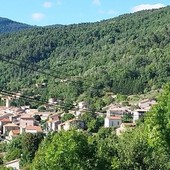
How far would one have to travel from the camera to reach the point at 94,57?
453 feet

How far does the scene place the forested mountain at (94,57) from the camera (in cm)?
10725

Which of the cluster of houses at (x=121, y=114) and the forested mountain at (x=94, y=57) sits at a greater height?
the forested mountain at (x=94, y=57)

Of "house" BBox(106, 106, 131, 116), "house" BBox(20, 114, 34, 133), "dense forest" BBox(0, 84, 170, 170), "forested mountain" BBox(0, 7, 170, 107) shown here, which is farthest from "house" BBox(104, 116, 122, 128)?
"dense forest" BBox(0, 84, 170, 170)

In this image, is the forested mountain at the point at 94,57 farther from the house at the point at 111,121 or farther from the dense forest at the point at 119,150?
the dense forest at the point at 119,150

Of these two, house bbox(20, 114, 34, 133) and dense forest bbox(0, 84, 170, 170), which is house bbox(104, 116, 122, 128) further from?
dense forest bbox(0, 84, 170, 170)

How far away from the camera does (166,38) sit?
417 ft

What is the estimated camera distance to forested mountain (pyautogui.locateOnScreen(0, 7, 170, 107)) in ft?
352

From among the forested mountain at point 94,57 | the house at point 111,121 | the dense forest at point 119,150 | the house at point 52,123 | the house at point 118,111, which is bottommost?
the house at point 52,123

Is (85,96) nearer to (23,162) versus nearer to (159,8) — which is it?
(23,162)

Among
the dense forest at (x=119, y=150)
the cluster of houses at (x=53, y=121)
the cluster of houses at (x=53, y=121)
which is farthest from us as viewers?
the cluster of houses at (x=53, y=121)

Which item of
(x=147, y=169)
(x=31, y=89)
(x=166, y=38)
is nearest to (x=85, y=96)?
(x=31, y=89)

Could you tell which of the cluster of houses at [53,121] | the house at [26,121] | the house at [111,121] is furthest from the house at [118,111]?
the house at [26,121]

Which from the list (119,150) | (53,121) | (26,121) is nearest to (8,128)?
(26,121)

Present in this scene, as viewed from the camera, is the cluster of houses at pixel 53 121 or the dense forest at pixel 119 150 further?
the cluster of houses at pixel 53 121
